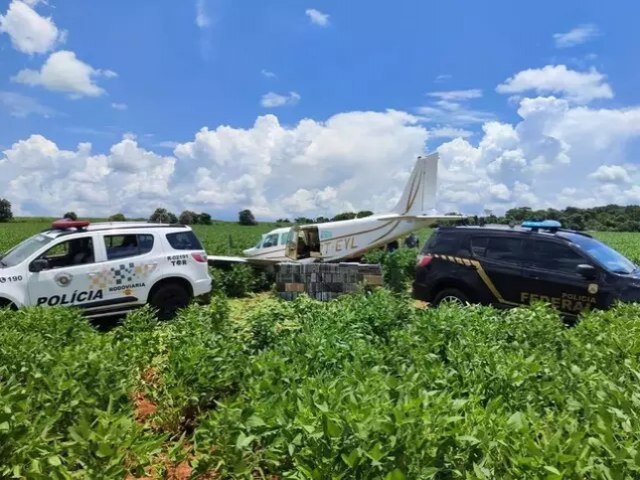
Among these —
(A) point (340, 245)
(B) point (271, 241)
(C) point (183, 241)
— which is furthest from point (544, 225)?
(B) point (271, 241)

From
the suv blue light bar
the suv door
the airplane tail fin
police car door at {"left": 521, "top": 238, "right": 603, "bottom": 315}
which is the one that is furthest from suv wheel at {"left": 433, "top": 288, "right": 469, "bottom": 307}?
the airplane tail fin

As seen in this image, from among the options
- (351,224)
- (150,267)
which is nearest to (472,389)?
(150,267)

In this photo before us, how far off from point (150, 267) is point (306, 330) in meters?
6.43

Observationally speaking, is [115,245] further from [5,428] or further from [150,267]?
[5,428]

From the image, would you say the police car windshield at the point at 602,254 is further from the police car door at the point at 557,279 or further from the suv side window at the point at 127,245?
the suv side window at the point at 127,245

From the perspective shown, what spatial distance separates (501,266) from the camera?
10008mm

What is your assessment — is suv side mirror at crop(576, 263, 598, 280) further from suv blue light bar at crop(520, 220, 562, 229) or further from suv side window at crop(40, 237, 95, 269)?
suv side window at crop(40, 237, 95, 269)

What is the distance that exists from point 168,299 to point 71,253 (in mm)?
2090

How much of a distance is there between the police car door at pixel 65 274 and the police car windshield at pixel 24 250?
0.68ft

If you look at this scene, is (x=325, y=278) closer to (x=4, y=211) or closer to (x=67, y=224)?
(x=67, y=224)

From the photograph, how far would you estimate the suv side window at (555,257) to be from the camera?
9.23m

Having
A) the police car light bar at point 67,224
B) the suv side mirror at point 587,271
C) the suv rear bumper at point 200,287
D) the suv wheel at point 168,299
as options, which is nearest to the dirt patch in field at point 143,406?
the suv wheel at point 168,299

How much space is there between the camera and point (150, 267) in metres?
10.9

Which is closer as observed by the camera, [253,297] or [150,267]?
[150,267]
